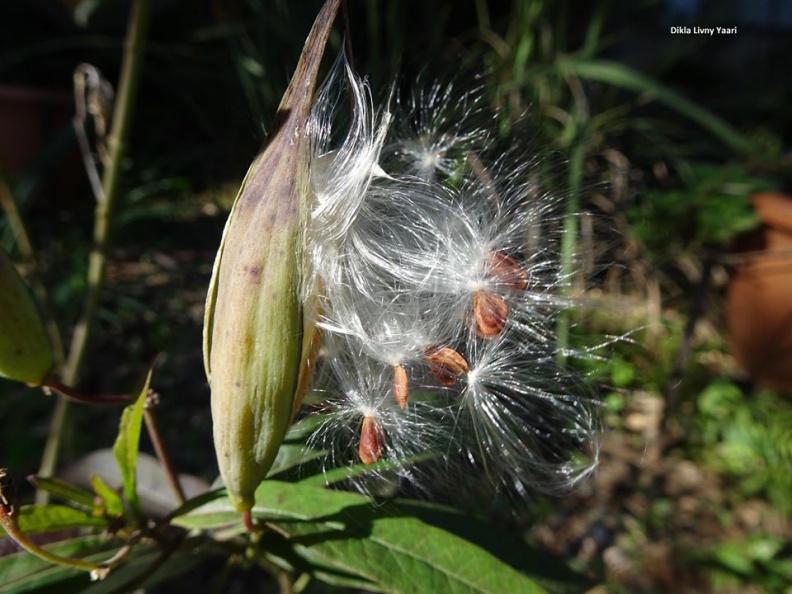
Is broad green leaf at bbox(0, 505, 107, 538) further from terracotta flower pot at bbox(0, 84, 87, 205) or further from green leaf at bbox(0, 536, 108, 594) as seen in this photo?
terracotta flower pot at bbox(0, 84, 87, 205)

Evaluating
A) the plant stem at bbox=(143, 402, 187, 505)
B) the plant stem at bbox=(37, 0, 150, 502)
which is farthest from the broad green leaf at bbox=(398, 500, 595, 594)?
the plant stem at bbox=(37, 0, 150, 502)

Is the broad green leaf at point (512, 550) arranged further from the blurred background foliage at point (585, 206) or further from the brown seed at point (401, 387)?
the blurred background foliage at point (585, 206)

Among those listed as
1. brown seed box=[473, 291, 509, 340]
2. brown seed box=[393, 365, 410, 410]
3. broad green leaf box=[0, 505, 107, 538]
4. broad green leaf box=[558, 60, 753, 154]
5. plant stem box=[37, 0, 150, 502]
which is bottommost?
broad green leaf box=[0, 505, 107, 538]

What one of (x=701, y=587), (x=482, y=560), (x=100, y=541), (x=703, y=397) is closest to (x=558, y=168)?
(x=482, y=560)

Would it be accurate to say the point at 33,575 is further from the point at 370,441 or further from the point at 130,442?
the point at 370,441

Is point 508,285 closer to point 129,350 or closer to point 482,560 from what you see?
point 482,560

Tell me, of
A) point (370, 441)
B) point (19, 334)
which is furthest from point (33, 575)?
point (370, 441)
